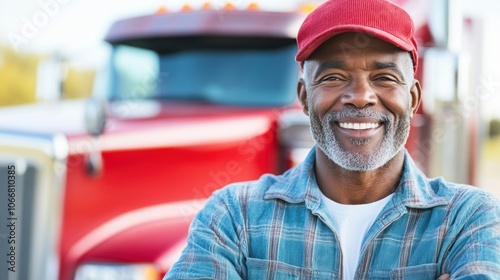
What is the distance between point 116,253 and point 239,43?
139 cm

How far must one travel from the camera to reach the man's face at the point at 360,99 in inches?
79.5

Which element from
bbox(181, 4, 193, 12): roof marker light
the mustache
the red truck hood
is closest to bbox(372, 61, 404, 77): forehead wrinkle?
the mustache

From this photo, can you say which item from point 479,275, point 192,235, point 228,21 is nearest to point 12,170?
point 228,21

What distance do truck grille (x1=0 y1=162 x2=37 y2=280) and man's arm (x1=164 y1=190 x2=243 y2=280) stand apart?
1.81 meters

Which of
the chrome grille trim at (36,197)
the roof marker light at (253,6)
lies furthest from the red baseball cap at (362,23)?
the roof marker light at (253,6)

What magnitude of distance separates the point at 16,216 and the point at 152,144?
0.74m

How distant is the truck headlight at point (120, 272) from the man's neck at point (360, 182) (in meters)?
1.28

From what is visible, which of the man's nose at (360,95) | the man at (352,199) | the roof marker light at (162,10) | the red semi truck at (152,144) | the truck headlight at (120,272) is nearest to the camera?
the man at (352,199)

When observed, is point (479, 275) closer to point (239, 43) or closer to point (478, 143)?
point (239, 43)

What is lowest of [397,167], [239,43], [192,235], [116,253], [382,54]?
[116,253]

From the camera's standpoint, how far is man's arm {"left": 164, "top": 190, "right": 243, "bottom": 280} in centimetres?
196

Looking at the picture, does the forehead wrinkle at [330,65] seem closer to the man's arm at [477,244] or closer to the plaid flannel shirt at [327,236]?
the plaid flannel shirt at [327,236]

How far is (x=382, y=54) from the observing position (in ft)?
6.63

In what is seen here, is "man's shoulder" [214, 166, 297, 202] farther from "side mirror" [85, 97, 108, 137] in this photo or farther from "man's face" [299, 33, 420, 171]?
"side mirror" [85, 97, 108, 137]
